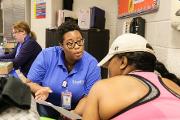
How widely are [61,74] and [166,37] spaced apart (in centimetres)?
85

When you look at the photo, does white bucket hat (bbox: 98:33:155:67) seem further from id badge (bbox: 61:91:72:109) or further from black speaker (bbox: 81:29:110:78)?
black speaker (bbox: 81:29:110:78)

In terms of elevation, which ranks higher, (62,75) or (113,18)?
(113,18)

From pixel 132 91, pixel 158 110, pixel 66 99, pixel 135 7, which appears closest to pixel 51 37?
pixel 135 7

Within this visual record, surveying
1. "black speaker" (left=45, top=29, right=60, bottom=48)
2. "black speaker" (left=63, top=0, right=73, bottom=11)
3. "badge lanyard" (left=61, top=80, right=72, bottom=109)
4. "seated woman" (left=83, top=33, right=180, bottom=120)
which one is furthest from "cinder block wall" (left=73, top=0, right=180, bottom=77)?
"black speaker" (left=63, top=0, right=73, bottom=11)

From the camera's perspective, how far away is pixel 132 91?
115 cm

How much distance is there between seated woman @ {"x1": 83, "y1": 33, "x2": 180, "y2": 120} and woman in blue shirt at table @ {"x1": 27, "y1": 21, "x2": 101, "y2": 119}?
2.75ft

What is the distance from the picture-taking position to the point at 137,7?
9.64 feet

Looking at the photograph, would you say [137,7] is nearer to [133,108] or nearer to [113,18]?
[113,18]

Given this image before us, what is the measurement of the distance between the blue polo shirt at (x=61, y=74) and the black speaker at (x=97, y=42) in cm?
145

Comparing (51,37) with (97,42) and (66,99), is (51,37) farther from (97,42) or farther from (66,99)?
(66,99)

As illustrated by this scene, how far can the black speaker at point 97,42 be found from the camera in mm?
3820

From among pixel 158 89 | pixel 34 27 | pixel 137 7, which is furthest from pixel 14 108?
pixel 34 27

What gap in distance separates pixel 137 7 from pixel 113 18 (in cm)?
129

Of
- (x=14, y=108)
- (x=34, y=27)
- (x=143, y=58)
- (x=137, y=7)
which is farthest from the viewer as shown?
(x=34, y=27)
